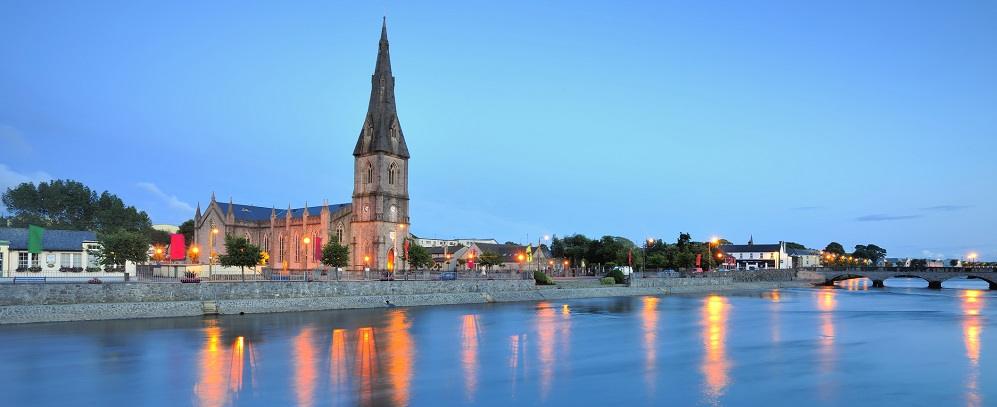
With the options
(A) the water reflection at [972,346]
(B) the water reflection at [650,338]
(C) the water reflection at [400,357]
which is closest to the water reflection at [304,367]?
(C) the water reflection at [400,357]

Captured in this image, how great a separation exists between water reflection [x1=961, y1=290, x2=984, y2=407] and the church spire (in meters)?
64.3

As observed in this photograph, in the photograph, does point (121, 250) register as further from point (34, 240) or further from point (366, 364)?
point (366, 364)

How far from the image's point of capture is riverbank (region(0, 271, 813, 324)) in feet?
140

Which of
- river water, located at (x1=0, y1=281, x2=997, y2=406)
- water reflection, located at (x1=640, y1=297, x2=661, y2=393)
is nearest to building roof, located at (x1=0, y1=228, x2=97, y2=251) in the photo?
river water, located at (x1=0, y1=281, x2=997, y2=406)

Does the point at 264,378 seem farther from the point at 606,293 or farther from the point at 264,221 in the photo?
the point at 264,221

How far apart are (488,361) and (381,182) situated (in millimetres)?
59133

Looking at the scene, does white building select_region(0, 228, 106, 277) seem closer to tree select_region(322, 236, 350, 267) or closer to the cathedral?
tree select_region(322, 236, 350, 267)

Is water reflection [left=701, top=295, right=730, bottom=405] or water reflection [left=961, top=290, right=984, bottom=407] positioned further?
water reflection [left=701, top=295, right=730, bottom=405]

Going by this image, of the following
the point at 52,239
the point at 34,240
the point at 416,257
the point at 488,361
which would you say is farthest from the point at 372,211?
the point at 488,361

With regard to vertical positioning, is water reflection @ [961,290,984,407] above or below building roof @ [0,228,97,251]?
below

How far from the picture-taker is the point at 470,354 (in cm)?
3531

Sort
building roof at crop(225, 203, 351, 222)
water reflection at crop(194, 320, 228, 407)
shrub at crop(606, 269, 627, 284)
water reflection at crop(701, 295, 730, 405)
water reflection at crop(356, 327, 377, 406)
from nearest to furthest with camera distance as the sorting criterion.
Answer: water reflection at crop(194, 320, 228, 407)
water reflection at crop(356, 327, 377, 406)
water reflection at crop(701, 295, 730, 405)
shrub at crop(606, 269, 627, 284)
building roof at crop(225, 203, 351, 222)

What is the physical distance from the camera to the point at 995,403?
25234 mm

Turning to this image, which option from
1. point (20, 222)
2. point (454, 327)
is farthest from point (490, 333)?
point (20, 222)
